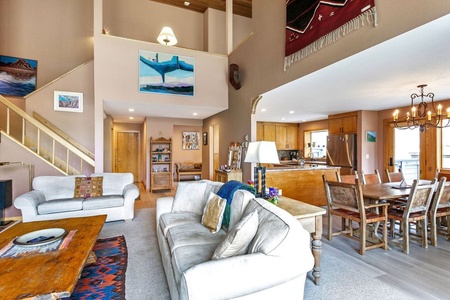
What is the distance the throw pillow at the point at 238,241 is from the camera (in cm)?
151

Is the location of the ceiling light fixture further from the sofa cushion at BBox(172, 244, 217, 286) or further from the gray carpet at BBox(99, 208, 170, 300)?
the sofa cushion at BBox(172, 244, 217, 286)

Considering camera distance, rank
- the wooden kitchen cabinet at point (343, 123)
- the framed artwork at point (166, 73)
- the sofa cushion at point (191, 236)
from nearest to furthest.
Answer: the sofa cushion at point (191, 236), the framed artwork at point (166, 73), the wooden kitchen cabinet at point (343, 123)

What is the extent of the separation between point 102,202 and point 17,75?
4.63 metres

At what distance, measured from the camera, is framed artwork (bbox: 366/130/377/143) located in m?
5.93

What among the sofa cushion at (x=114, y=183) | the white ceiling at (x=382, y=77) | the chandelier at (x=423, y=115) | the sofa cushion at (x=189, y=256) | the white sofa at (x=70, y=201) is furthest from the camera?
the sofa cushion at (x=114, y=183)

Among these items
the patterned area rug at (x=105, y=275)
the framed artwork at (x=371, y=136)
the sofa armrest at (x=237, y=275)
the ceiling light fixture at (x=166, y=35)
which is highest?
the ceiling light fixture at (x=166, y=35)

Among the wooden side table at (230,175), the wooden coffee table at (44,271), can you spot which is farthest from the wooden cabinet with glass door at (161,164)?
the wooden coffee table at (44,271)

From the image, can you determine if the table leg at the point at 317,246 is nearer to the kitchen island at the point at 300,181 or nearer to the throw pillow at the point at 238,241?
the throw pillow at the point at 238,241

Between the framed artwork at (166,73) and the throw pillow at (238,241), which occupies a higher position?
the framed artwork at (166,73)

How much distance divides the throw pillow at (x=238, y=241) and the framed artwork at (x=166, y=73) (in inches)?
173

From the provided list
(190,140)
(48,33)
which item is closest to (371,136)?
(190,140)

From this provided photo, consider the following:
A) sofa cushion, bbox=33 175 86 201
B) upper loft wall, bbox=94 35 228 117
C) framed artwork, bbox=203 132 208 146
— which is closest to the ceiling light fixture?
upper loft wall, bbox=94 35 228 117

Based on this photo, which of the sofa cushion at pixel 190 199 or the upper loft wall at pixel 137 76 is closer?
the sofa cushion at pixel 190 199

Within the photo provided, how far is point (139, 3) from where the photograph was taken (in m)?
6.91
